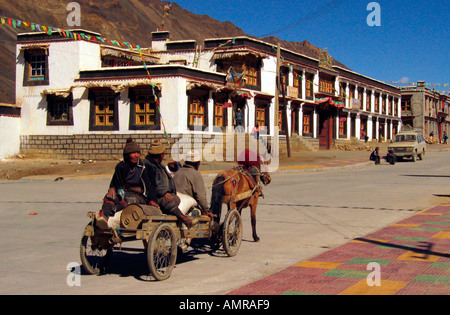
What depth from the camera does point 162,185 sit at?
7.62m

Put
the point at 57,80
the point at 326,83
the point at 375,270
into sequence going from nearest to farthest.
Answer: the point at 375,270
the point at 57,80
the point at 326,83

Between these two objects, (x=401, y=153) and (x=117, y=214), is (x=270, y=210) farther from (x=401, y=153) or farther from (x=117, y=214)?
(x=401, y=153)

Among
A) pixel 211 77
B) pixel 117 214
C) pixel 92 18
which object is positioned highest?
pixel 92 18

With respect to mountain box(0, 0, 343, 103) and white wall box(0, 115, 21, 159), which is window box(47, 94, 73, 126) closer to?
white wall box(0, 115, 21, 159)

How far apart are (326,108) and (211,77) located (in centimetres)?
1869

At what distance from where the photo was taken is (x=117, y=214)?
7336 millimetres

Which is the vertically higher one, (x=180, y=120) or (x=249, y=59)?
(x=249, y=59)

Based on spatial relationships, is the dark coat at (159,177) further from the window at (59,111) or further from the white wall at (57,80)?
the window at (59,111)

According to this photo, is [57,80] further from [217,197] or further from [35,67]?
[217,197]

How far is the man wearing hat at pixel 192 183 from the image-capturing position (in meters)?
8.48

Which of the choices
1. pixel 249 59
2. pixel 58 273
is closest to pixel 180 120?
pixel 249 59

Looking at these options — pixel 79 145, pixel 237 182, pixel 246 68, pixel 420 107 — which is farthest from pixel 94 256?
pixel 420 107

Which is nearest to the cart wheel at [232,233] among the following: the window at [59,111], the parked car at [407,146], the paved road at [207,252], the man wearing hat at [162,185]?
the paved road at [207,252]

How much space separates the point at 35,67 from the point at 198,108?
11.4m
